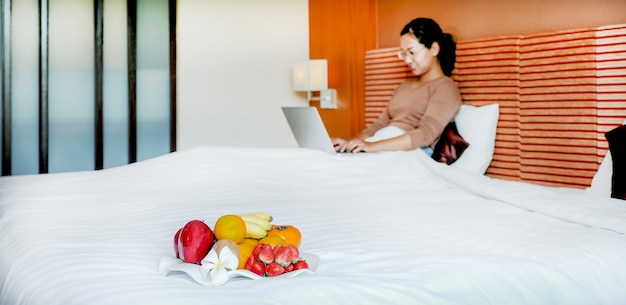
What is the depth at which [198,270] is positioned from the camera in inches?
55.9

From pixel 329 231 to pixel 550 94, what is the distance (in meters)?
1.86

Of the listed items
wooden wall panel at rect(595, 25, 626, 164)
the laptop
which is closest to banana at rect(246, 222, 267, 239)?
the laptop

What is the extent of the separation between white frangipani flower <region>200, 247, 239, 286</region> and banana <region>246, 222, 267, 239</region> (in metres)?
0.22

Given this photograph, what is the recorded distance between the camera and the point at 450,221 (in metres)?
2.00

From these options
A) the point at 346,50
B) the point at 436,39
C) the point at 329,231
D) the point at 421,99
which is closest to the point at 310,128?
the point at 421,99

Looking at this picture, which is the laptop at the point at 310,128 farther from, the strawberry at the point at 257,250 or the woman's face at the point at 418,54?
the strawberry at the point at 257,250

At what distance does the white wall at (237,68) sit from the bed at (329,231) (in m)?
2.23

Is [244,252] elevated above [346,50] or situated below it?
below

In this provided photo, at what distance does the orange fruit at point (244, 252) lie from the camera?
4.80 ft

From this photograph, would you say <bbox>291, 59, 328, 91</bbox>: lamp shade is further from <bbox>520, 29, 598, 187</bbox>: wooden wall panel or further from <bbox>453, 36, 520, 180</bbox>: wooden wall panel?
<bbox>520, 29, 598, 187</bbox>: wooden wall panel

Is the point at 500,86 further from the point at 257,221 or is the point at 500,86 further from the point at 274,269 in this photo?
the point at 274,269

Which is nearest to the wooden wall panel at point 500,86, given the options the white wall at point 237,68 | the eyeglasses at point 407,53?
the eyeglasses at point 407,53

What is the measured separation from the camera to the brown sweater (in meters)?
3.59

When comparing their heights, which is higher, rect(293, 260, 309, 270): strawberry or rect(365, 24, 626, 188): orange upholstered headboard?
rect(365, 24, 626, 188): orange upholstered headboard
